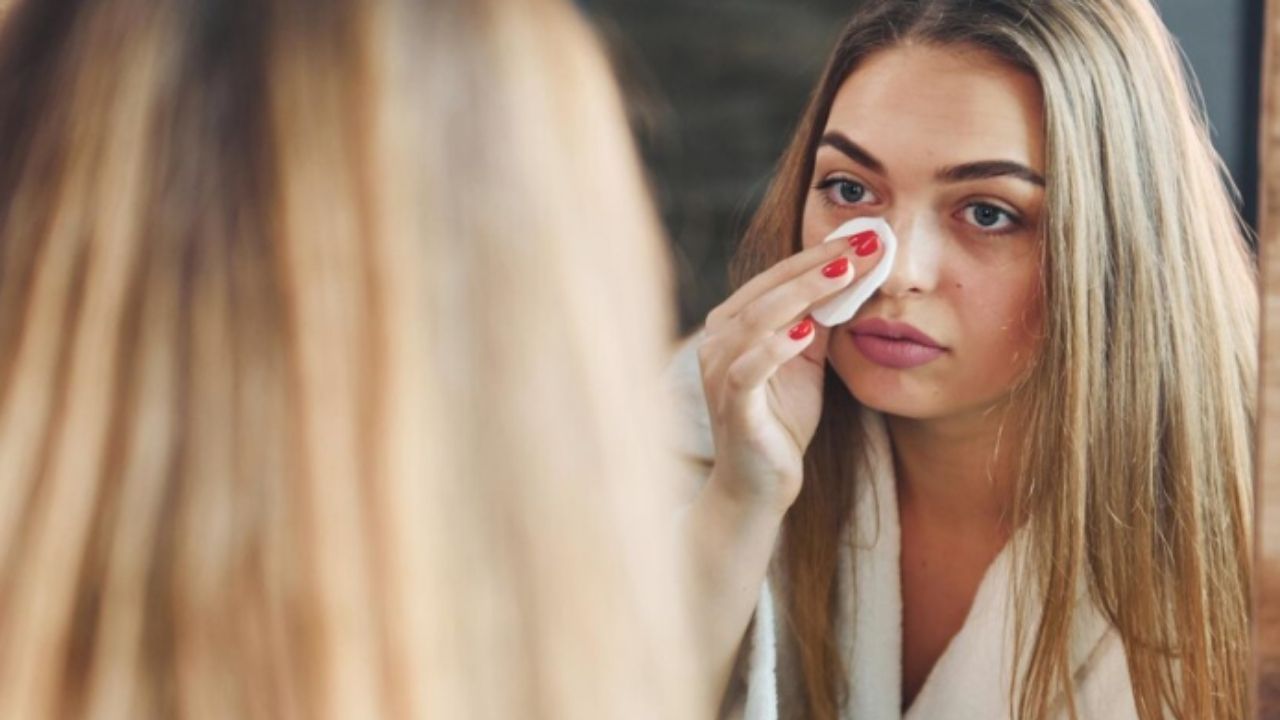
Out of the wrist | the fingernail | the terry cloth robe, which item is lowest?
the terry cloth robe

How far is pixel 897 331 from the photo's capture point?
0.66m

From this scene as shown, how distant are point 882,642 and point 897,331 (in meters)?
0.16

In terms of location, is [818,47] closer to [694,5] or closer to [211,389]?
[694,5]

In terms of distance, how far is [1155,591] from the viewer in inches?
26.2

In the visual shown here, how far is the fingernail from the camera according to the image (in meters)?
0.66

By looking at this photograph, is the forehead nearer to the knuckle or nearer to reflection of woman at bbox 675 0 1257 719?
reflection of woman at bbox 675 0 1257 719

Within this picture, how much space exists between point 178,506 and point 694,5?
0.32m

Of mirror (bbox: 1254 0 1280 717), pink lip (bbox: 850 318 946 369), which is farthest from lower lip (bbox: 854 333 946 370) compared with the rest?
mirror (bbox: 1254 0 1280 717)

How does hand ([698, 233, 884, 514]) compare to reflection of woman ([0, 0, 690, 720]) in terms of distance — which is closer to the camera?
reflection of woman ([0, 0, 690, 720])

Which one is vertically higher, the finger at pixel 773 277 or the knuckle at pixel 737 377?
the finger at pixel 773 277

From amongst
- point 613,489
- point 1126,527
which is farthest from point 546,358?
point 1126,527

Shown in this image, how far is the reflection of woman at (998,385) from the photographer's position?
0.64 metres

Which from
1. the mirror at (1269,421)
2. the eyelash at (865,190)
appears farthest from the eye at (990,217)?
the mirror at (1269,421)

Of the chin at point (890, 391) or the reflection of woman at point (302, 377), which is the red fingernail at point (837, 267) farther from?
the reflection of woman at point (302, 377)
